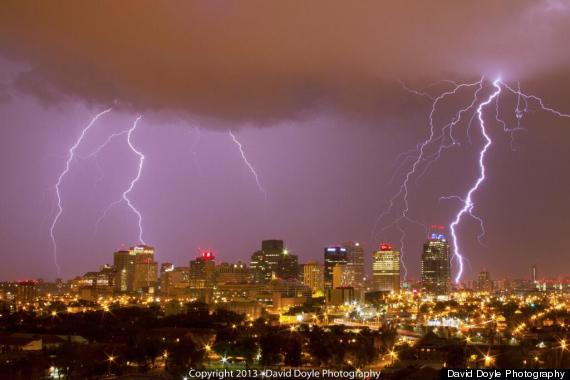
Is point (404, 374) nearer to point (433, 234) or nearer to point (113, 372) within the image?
point (113, 372)

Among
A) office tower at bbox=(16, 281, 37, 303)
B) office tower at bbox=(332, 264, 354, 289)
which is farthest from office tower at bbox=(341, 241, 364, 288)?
office tower at bbox=(16, 281, 37, 303)

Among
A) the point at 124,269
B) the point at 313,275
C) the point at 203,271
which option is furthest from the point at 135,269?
the point at 313,275

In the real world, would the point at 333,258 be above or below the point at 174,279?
above

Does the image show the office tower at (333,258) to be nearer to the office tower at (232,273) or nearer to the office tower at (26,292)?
the office tower at (232,273)

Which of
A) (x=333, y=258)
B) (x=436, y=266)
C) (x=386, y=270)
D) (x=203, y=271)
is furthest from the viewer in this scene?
(x=436, y=266)

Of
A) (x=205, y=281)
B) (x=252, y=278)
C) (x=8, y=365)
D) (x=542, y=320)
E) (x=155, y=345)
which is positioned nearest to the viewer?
(x=8, y=365)

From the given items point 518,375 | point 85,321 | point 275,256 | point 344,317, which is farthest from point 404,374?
point 275,256

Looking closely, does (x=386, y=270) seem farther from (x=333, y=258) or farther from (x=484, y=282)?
(x=484, y=282)
